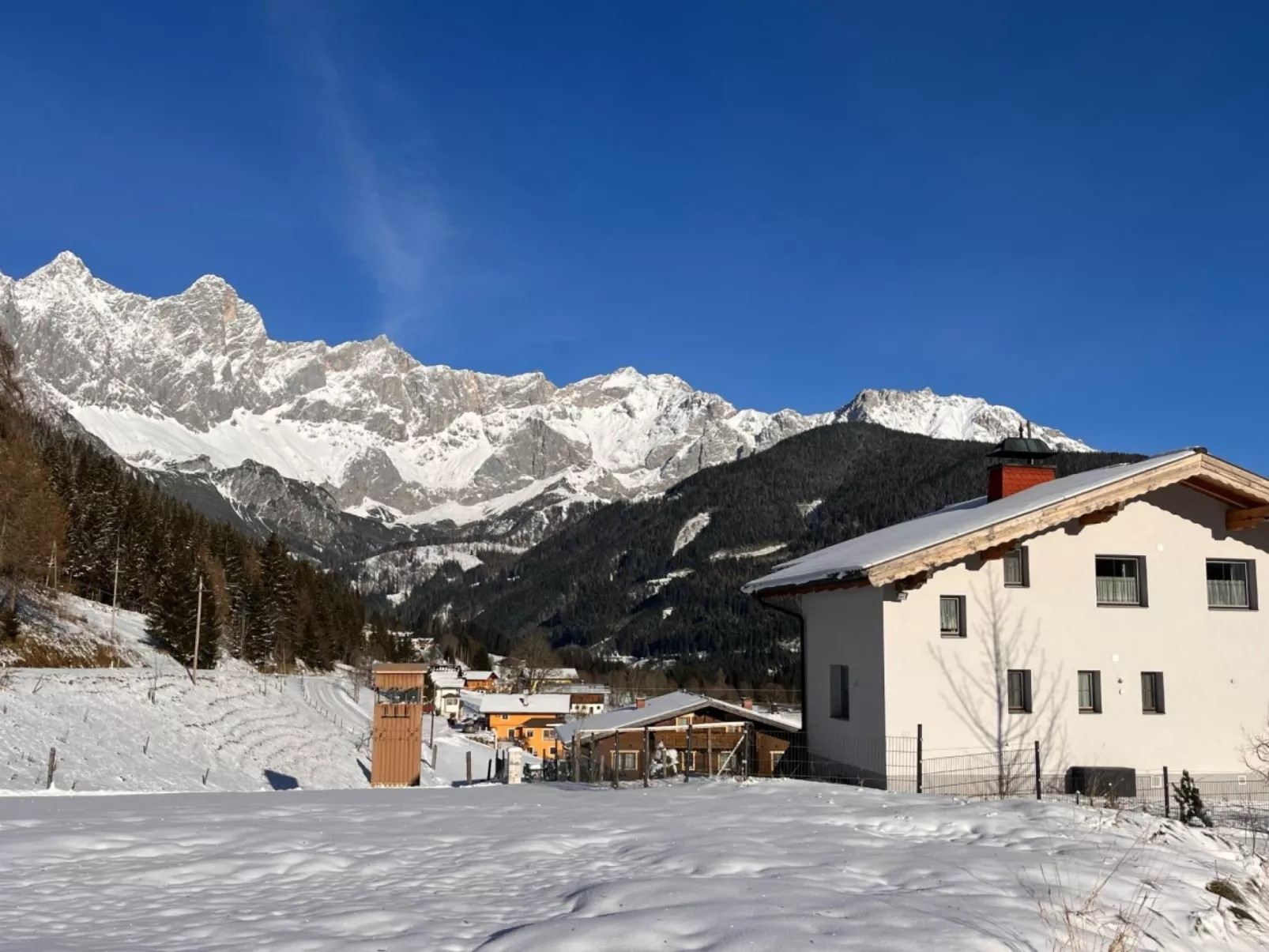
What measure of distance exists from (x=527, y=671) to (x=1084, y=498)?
156647 millimetres

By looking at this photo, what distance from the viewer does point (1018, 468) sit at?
24938mm

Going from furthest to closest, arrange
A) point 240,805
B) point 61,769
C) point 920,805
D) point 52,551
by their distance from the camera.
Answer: point 52,551 < point 61,769 < point 240,805 < point 920,805

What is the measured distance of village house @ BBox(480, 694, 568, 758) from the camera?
99.2 m

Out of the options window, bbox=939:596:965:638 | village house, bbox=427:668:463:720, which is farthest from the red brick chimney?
village house, bbox=427:668:463:720

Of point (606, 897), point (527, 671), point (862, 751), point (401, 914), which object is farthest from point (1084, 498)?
point (527, 671)

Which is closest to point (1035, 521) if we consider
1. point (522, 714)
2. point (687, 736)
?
point (687, 736)

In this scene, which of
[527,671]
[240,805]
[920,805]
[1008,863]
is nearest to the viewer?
[1008,863]

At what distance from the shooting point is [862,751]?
19141mm

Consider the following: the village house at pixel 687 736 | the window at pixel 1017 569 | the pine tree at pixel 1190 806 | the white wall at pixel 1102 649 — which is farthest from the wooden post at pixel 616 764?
the pine tree at pixel 1190 806

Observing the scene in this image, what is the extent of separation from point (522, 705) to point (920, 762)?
89962 millimetres

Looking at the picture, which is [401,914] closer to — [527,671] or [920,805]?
[920,805]

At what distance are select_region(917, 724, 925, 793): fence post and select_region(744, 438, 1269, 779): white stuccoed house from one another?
1.24 ft

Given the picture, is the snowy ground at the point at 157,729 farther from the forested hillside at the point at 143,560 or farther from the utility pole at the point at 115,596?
the forested hillside at the point at 143,560

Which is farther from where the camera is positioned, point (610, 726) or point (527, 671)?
point (527, 671)
